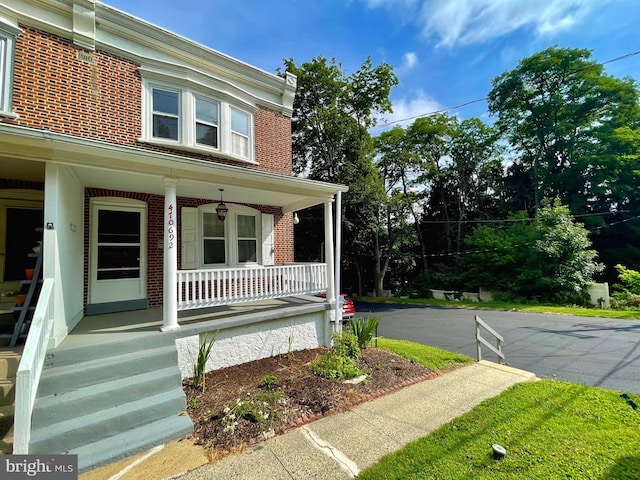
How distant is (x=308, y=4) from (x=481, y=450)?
10.5 m

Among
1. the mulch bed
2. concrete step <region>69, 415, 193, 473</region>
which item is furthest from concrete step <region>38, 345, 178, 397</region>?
concrete step <region>69, 415, 193, 473</region>

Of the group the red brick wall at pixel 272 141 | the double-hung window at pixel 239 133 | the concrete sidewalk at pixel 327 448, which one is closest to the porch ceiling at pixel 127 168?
the double-hung window at pixel 239 133

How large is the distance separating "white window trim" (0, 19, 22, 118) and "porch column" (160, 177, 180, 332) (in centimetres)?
369

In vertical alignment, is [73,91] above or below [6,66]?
below

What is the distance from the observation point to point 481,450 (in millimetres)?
3252

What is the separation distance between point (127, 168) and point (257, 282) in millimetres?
3180

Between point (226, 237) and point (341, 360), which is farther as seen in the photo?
point (226, 237)

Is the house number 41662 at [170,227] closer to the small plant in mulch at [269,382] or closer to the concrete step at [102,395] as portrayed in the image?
the concrete step at [102,395]

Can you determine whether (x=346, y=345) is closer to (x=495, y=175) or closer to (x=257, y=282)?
(x=257, y=282)

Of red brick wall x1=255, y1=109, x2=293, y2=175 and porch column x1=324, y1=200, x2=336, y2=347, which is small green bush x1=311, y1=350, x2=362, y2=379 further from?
red brick wall x1=255, y1=109, x2=293, y2=175

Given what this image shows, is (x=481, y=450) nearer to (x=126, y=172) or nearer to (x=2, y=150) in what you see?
(x=126, y=172)

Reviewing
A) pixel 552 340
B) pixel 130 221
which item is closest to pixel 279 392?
pixel 130 221

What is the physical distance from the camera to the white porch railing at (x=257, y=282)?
5.49 m

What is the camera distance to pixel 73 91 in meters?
6.25
